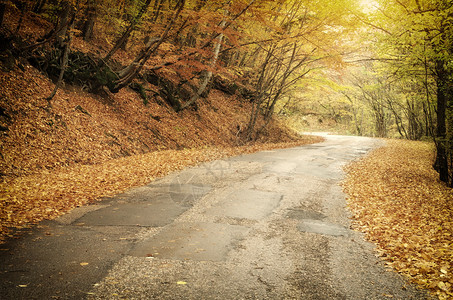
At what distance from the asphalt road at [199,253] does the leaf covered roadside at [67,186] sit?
45 cm

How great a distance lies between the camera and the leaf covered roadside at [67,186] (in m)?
5.51

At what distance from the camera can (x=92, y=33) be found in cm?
1706

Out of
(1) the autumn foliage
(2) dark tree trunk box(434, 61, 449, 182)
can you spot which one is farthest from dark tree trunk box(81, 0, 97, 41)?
(2) dark tree trunk box(434, 61, 449, 182)

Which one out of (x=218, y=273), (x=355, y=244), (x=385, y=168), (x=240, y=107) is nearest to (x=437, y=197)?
(x=385, y=168)

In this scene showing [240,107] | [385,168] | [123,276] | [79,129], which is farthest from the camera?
[240,107]

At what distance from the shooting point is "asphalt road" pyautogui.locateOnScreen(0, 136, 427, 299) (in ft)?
11.6

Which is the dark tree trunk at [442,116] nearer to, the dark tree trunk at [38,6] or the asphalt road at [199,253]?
the asphalt road at [199,253]

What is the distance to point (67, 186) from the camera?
720 cm

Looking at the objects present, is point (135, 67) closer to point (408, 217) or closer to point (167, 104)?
point (167, 104)

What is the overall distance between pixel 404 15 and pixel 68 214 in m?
11.9

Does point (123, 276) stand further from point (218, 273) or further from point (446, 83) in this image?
point (446, 83)

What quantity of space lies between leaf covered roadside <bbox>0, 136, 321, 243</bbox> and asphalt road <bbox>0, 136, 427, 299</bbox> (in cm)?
45

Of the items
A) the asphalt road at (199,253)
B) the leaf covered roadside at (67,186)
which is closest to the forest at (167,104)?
the leaf covered roadside at (67,186)

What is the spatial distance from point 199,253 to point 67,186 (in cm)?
450
